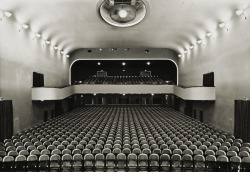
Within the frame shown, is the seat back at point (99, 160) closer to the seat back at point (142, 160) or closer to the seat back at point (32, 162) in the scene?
the seat back at point (142, 160)

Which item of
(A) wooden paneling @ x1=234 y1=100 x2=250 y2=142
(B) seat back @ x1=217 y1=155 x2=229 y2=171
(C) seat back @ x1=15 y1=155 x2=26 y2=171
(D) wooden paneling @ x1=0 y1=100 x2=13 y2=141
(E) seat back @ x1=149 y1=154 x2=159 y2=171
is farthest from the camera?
(D) wooden paneling @ x1=0 y1=100 x2=13 y2=141

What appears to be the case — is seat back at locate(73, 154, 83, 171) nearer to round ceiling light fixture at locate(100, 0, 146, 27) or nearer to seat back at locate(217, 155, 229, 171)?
seat back at locate(217, 155, 229, 171)

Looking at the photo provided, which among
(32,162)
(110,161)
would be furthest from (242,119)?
(32,162)

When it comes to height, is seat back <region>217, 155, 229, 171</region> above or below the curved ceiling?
below

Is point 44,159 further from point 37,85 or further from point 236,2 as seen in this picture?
point 236,2

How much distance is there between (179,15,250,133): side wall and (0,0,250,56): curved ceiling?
85 centimetres

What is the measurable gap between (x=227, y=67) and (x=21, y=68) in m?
11.3

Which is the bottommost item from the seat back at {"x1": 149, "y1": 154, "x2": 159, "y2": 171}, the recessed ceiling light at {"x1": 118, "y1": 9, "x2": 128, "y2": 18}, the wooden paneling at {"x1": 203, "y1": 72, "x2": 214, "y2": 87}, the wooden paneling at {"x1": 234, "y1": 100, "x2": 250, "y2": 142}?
the seat back at {"x1": 149, "y1": 154, "x2": 159, "y2": 171}

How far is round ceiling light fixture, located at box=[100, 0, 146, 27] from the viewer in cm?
1448

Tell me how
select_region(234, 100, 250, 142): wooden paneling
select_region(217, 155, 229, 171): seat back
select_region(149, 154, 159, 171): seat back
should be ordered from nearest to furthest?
1. select_region(217, 155, 229, 171): seat back
2. select_region(149, 154, 159, 171): seat back
3. select_region(234, 100, 250, 142): wooden paneling

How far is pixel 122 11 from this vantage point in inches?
575

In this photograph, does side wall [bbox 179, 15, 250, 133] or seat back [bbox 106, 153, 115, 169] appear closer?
seat back [bbox 106, 153, 115, 169]

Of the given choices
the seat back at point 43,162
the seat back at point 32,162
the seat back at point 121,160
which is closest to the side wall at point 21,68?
the seat back at point 32,162

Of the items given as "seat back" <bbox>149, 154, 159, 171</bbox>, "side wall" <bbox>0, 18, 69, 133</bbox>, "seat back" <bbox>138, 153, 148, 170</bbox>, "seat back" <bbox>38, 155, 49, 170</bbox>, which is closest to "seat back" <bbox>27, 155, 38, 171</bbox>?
"seat back" <bbox>38, 155, 49, 170</bbox>
